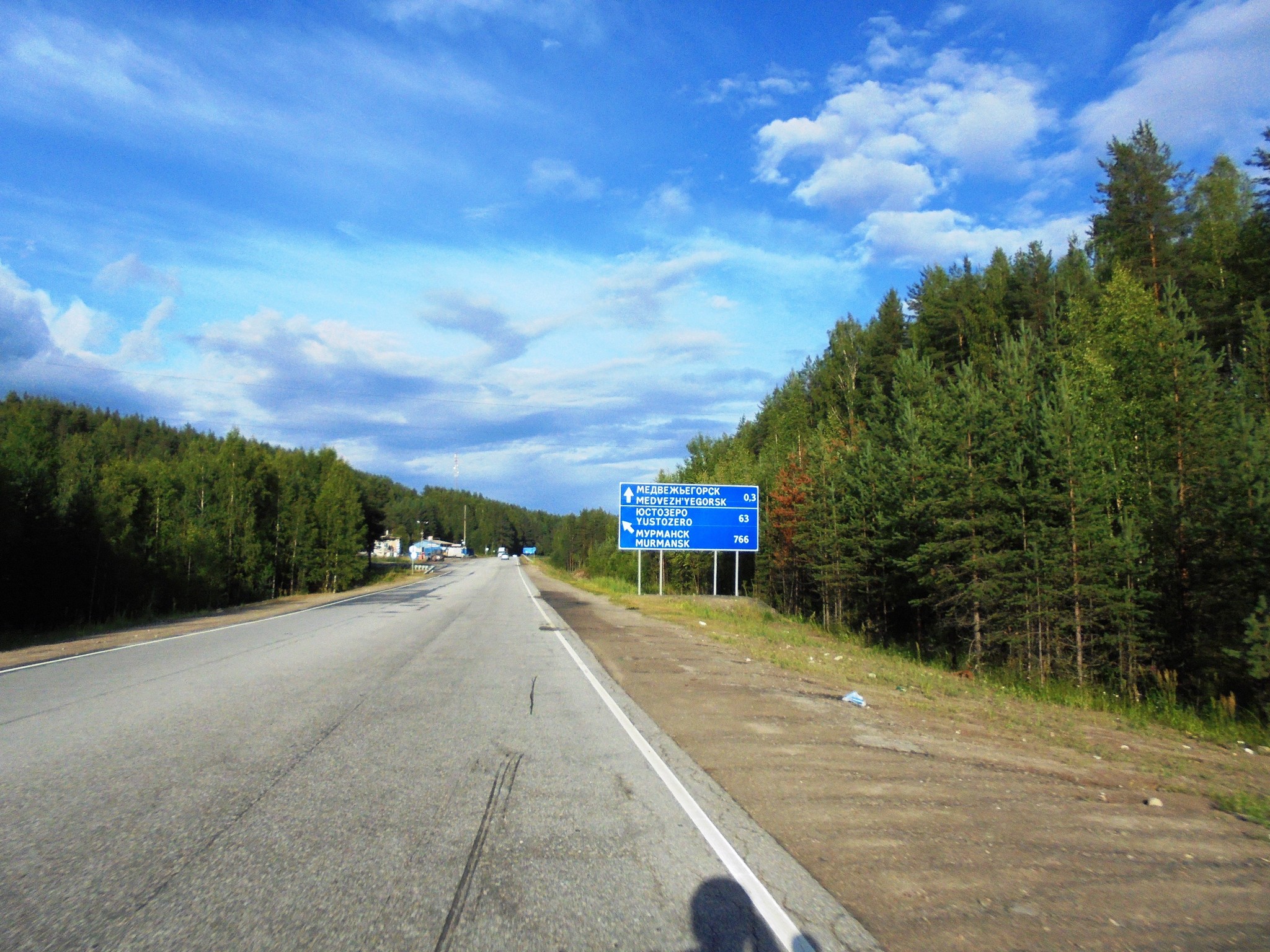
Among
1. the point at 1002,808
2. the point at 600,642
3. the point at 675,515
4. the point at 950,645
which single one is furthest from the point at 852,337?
the point at 1002,808

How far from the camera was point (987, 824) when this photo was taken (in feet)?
18.7

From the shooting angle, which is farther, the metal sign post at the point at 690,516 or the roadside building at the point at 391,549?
the roadside building at the point at 391,549

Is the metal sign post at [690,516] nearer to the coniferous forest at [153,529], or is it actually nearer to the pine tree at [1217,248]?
the pine tree at [1217,248]

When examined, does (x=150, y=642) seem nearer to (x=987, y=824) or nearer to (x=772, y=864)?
(x=772, y=864)

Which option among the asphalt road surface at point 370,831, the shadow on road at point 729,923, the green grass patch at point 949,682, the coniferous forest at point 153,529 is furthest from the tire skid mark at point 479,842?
the coniferous forest at point 153,529

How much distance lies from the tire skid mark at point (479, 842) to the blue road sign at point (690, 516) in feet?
97.6

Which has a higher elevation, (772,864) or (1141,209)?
(1141,209)

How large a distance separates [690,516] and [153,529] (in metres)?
41.6

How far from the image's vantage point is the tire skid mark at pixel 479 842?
379cm

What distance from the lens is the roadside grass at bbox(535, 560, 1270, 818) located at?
7746 millimetres

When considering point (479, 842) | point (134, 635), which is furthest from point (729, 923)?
point (134, 635)

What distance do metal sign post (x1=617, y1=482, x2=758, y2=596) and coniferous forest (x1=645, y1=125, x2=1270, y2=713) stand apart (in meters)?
2.91

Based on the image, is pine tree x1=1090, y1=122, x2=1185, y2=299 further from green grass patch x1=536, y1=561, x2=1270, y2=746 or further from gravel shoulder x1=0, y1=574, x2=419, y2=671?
gravel shoulder x1=0, y1=574, x2=419, y2=671

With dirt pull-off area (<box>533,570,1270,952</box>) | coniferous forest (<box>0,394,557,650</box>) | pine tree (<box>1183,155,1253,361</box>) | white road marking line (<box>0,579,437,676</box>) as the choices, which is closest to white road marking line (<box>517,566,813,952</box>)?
dirt pull-off area (<box>533,570,1270,952</box>)
